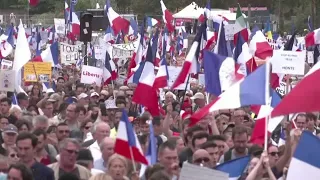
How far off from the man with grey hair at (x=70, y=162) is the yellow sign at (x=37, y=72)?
1354 cm

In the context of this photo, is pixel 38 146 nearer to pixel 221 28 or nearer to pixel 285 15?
pixel 221 28

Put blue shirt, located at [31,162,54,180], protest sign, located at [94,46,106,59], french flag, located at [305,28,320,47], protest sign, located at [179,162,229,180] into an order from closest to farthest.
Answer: protest sign, located at [179,162,229,180] → blue shirt, located at [31,162,54,180] → french flag, located at [305,28,320,47] → protest sign, located at [94,46,106,59]

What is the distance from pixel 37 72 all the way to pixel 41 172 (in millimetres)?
13936

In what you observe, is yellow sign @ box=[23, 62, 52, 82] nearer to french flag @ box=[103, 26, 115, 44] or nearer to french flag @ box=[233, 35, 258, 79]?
french flag @ box=[233, 35, 258, 79]

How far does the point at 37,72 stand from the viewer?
79.6 ft

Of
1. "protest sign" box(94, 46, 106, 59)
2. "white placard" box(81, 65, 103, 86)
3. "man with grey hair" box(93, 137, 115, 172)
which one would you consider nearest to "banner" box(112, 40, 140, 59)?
"protest sign" box(94, 46, 106, 59)

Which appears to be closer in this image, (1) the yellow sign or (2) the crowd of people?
(2) the crowd of people

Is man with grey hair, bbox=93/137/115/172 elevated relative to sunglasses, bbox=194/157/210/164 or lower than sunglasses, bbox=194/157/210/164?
lower

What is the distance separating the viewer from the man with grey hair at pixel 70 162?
10.5 metres

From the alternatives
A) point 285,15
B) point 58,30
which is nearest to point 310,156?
point 58,30

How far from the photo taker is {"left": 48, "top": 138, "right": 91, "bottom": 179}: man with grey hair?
1052 centimetres

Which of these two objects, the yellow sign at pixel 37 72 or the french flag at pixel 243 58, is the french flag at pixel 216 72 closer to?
the french flag at pixel 243 58

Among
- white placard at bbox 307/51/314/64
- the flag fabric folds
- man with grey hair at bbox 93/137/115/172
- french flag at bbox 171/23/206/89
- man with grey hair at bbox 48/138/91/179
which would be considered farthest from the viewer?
white placard at bbox 307/51/314/64

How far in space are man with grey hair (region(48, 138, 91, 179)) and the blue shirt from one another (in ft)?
0.36
